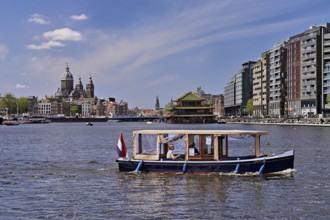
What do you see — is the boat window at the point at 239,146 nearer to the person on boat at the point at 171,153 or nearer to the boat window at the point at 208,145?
the boat window at the point at 208,145

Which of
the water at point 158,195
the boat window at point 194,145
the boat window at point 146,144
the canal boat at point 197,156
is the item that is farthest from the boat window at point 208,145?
the boat window at point 146,144

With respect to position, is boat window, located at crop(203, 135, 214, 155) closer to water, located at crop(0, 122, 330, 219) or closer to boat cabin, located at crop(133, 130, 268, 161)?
boat cabin, located at crop(133, 130, 268, 161)

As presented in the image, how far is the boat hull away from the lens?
1598 inches

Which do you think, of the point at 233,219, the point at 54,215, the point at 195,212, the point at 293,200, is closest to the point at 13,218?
the point at 54,215

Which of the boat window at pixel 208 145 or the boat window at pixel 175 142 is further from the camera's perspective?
the boat window at pixel 175 142

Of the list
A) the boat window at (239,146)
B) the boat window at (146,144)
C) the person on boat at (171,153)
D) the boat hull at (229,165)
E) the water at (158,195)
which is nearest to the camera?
the water at (158,195)

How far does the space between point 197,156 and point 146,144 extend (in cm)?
490

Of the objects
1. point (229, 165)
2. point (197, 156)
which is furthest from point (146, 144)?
point (229, 165)

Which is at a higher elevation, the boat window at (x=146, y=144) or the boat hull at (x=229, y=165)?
the boat window at (x=146, y=144)

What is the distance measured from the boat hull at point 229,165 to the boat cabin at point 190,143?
2.98 feet

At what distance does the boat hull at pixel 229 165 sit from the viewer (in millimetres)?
40594

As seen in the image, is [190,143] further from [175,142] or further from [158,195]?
[158,195]

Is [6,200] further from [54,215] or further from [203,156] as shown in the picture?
[203,156]

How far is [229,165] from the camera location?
4066 centimetres
